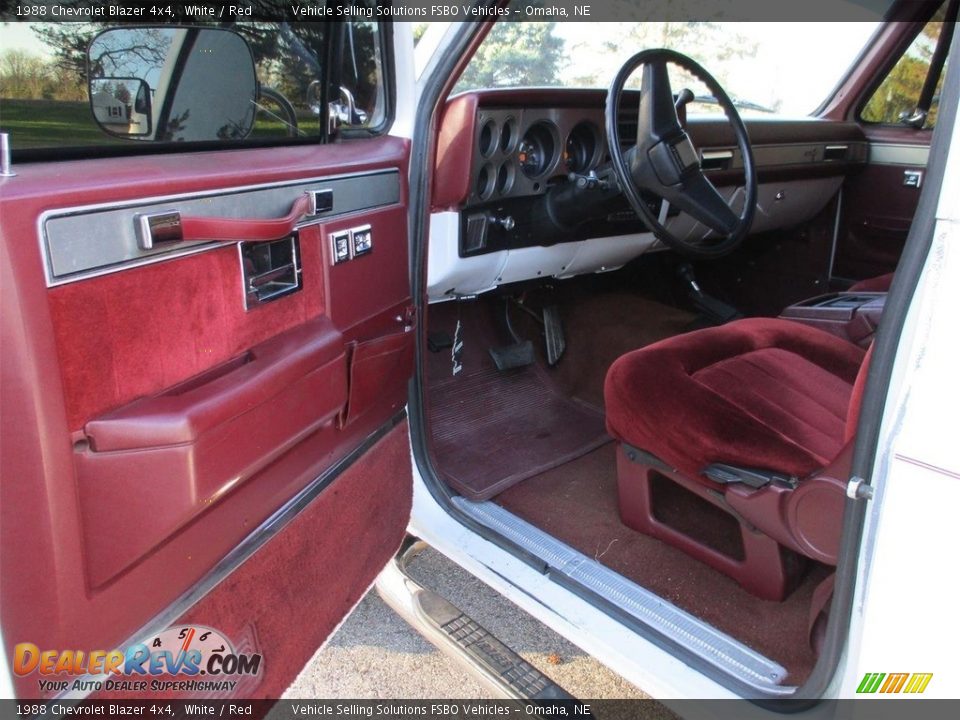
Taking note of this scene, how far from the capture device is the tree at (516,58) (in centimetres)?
211

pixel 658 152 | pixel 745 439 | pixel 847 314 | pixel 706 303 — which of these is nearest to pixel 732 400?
pixel 745 439

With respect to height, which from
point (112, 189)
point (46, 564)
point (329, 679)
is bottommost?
point (329, 679)

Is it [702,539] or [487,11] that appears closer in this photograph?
[487,11]

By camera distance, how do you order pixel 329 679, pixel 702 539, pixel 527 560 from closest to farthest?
pixel 527 560
pixel 329 679
pixel 702 539

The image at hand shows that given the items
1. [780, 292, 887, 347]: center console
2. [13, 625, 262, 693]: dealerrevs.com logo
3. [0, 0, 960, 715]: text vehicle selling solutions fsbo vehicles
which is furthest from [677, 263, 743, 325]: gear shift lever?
[13, 625, 262, 693]: dealerrevs.com logo

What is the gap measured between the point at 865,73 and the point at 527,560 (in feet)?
9.53

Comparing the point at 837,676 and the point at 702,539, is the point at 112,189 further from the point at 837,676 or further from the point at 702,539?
the point at 702,539

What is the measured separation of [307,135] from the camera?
1572 mm

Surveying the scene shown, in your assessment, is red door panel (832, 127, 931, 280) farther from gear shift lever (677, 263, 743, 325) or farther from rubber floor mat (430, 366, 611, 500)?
rubber floor mat (430, 366, 611, 500)

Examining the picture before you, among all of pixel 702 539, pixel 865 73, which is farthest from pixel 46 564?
pixel 865 73

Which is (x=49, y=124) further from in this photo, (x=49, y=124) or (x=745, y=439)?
(x=745, y=439)

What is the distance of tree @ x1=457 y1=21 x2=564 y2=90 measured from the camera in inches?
83.1

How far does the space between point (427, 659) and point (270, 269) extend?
1.19 meters

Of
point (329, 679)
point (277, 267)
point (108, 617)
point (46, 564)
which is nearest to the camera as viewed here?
point (46, 564)
